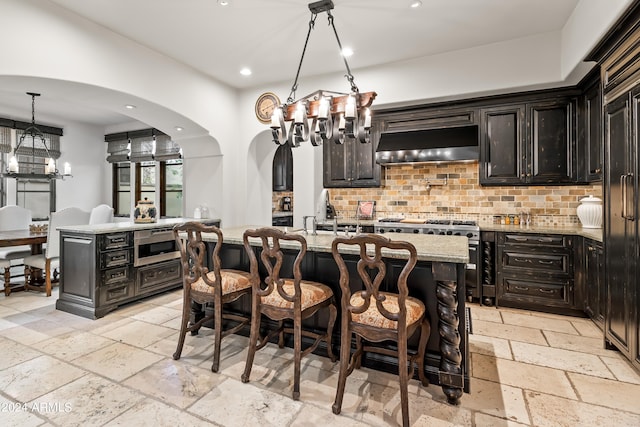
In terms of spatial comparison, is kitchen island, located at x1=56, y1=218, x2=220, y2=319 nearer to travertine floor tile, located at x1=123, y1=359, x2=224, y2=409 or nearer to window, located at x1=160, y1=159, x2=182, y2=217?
travertine floor tile, located at x1=123, y1=359, x2=224, y2=409

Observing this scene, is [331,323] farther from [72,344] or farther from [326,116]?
[72,344]

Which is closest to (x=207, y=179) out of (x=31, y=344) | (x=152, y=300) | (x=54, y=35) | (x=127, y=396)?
(x=152, y=300)

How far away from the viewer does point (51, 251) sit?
13.9ft

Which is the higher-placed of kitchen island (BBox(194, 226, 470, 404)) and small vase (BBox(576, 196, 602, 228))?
small vase (BBox(576, 196, 602, 228))

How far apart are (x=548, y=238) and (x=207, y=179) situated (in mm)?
4667

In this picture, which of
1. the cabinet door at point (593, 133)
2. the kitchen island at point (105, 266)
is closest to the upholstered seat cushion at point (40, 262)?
the kitchen island at point (105, 266)

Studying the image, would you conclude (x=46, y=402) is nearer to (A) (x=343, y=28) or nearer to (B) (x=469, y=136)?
(A) (x=343, y=28)

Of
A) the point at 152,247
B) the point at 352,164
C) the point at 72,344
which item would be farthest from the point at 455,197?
the point at 72,344

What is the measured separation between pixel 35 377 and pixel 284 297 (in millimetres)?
1897

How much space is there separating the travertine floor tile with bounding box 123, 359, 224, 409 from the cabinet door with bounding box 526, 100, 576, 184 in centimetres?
403

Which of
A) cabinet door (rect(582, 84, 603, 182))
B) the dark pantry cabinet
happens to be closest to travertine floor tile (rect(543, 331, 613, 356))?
the dark pantry cabinet

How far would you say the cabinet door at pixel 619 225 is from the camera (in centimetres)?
243

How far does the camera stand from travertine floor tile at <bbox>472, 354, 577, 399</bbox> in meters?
2.25

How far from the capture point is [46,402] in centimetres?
209
